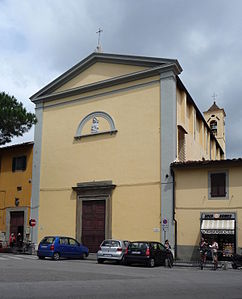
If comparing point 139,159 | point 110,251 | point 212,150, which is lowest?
point 110,251

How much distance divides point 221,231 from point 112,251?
19.7 feet

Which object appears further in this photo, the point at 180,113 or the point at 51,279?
the point at 180,113

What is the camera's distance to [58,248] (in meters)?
23.6

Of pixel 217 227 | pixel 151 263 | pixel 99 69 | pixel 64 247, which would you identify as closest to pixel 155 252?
pixel 151 263

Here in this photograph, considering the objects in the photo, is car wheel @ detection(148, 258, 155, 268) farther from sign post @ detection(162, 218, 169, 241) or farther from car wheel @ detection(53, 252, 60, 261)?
car wheel @ detection(53, 252, 60, 261)

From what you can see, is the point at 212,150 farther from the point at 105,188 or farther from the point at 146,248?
the point at 146,248

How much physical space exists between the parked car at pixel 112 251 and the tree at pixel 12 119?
35.0 ft

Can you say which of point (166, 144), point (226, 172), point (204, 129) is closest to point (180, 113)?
point (166, 144)

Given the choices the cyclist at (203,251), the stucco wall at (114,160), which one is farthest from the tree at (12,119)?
the cyclist at (203,251)

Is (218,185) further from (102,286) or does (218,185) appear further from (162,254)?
(102,286)

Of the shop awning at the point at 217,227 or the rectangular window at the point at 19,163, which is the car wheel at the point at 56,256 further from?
the rectangular window at the point at 19,163

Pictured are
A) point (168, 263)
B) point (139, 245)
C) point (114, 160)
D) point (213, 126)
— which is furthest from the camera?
point (213, 126)

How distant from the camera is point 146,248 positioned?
20875 millimetres

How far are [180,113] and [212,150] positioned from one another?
13660 mm
